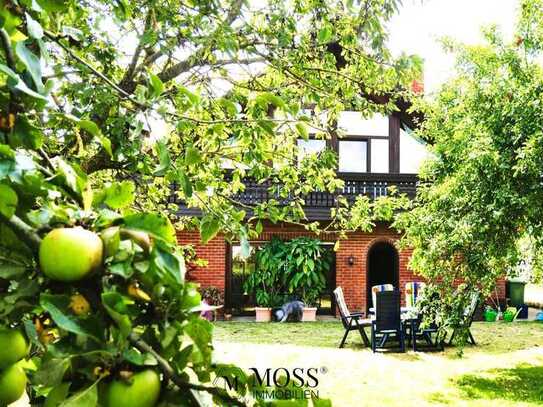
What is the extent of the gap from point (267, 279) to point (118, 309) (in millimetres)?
13481

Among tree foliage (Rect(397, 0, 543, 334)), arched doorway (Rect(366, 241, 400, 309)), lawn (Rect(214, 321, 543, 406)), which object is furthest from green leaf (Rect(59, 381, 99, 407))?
arched doorway (Rect(366, 241, 400, 309))

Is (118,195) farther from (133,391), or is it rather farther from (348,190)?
(348,190)

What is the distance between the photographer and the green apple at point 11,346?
2.12 ft

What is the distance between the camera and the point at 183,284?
590mm

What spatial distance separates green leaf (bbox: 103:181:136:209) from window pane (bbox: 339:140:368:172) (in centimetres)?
1483

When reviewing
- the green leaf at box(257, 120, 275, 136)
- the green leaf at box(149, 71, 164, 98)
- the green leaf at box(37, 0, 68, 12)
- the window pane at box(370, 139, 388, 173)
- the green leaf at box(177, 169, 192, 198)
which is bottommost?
the green leaf at box(177, 169, 192, 198)

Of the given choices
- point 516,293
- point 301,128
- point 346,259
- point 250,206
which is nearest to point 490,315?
point 516,293

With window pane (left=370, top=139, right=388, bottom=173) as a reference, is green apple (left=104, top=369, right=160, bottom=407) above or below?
below

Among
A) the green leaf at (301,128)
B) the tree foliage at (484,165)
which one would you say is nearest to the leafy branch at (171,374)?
the green leaf at (301,128)

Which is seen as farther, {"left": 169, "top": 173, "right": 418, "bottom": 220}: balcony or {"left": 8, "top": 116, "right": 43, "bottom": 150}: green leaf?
{"left": 169, "top": 173, "right": 418, "bottom": 220}: balcony

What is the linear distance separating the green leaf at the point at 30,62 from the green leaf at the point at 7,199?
0.20 metres

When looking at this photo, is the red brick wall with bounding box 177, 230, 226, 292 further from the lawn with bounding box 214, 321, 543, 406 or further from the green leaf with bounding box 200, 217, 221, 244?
the green leaf with bounding box 200, 217, 221, 244

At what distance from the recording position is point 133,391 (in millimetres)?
562

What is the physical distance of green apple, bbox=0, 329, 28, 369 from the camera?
647 millimetres
